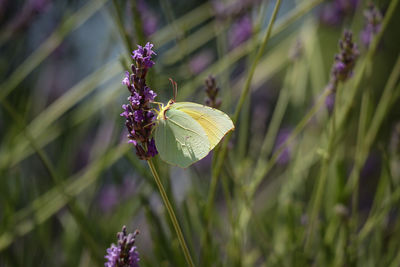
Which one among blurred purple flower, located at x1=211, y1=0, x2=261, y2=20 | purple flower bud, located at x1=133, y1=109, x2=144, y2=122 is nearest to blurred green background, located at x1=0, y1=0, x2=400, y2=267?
blurred purple flower, located at x1=211, y1=0, x2=261, y2=20

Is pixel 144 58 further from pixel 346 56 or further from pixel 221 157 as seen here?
pixel 346 56

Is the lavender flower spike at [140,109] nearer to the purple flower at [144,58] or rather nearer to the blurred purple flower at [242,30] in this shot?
the purple flower at [144,58]

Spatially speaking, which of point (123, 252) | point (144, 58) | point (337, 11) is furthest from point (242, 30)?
point (123, 252)

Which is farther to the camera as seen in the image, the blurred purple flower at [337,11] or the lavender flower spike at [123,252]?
the blurred purple flower at [337,11]

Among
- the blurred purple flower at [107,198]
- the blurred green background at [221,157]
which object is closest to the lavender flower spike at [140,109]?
the blurred green background at [221,157]

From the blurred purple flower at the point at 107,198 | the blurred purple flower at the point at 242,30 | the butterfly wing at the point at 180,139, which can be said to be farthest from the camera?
the blurred purple flower at the point at 107,198

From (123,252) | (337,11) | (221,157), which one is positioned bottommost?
(123,252)

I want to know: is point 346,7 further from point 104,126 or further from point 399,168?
point 104,126
